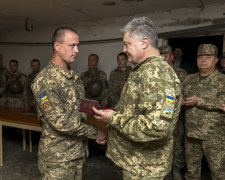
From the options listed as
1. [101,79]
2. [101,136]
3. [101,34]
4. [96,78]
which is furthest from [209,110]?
[101,34]

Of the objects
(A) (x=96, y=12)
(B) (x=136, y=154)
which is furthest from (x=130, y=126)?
(A) (x=96, y=12)

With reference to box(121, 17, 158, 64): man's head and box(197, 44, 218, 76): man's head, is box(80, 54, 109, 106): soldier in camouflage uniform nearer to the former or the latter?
box(197, 44, 218, 76): man's head

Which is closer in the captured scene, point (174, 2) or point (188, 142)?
point (188, 142)

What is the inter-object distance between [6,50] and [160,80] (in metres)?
6.21

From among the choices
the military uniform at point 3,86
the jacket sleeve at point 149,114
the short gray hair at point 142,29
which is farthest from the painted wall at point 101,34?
the jacket sleeve at point 149,114

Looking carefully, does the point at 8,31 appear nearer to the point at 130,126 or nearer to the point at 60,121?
the point at 60,121

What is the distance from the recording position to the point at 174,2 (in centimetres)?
323

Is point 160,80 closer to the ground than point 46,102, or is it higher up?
higher up

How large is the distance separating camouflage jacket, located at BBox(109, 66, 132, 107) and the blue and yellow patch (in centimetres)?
262

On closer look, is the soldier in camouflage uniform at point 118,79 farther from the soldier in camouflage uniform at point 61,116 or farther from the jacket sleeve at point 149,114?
the jacket sleeve at point 149,114

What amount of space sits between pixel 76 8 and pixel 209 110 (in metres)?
2.95

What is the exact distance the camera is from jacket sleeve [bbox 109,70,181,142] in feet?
3.22

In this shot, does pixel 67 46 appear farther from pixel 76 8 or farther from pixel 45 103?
pixel 76 8

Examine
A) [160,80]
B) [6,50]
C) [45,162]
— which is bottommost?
[45,162]
